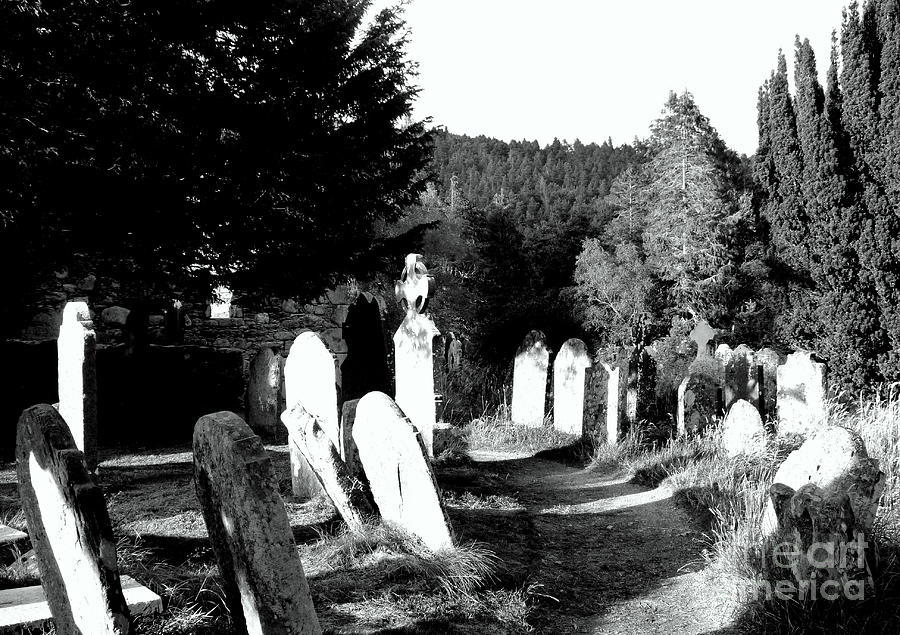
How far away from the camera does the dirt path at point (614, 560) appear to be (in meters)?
3.92

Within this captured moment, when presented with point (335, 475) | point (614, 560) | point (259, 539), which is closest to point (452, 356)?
point (614, 560)

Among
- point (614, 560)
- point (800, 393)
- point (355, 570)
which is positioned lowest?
point (614, 560)

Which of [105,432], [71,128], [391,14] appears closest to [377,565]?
[105,432]

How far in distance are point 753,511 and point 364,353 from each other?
9.16 meters

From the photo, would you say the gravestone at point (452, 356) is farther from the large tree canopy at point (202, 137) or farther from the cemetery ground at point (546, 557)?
the cemetery ground at point (546, 557)

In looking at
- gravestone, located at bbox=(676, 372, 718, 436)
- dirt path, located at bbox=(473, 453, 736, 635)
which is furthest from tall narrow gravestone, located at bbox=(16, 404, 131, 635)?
gravestone, located at bbox=(676, 372, 718, 436)

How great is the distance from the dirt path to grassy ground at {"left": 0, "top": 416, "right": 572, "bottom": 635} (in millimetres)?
210

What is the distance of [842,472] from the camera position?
156 inches

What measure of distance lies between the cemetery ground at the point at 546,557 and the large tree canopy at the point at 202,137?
469 cm

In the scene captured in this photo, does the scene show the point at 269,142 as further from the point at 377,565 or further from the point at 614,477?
the point at 377,565

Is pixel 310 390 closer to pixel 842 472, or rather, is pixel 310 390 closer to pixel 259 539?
pixel 259 539

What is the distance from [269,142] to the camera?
12.1 meters

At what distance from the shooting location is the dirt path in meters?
3.92

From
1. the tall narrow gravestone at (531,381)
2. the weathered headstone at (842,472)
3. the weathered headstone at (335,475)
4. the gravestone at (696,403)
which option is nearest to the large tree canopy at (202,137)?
the tall narrow gravestone at (531,381)
